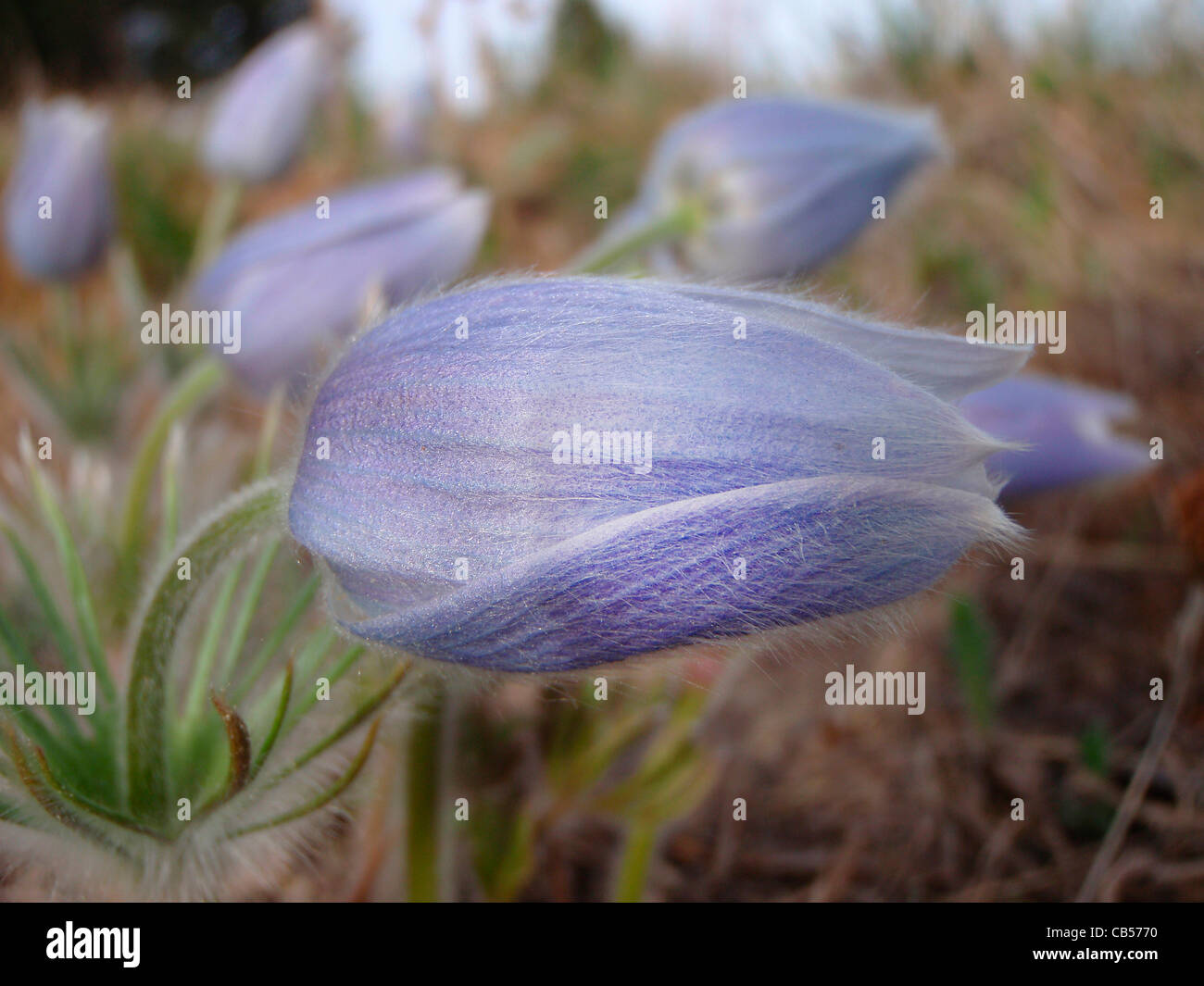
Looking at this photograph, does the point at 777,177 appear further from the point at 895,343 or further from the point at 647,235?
the point at 895,343

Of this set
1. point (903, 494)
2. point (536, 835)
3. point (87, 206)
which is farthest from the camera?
point (87, 206)

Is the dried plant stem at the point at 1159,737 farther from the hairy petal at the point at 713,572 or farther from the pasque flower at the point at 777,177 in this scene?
the hairy petal at the point at 713,572

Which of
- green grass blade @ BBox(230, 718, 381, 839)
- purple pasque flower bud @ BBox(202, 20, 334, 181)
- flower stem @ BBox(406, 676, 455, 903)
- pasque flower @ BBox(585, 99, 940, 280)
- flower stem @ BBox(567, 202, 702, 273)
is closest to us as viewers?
green grass blade @ BBox(230, 718, 381, 839)

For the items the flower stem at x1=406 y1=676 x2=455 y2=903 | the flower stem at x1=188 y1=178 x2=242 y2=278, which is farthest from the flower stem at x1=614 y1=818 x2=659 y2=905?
the flower stem at x1=188 y1=178 x2=242 y2=278

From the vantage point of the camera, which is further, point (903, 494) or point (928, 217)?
point (928, 217)

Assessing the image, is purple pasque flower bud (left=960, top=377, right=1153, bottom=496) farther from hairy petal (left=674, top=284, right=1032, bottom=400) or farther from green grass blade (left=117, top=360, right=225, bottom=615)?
green grass blade (left=117, top=360, right=225, bottom=615)

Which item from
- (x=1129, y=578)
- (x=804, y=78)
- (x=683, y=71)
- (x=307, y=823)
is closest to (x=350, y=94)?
(x=804, y=78)

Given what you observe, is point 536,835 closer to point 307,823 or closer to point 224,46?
point 307,823
